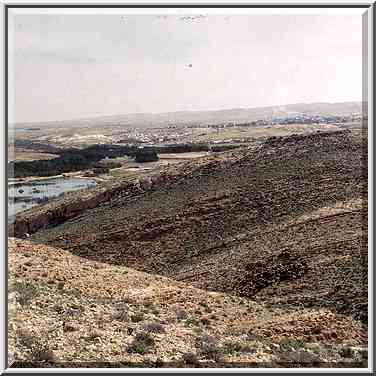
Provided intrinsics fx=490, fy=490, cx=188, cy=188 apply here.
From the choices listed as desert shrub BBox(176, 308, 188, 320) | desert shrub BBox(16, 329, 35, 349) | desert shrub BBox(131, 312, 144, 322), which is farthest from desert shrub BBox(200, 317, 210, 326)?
desert shrub BBox(16, 329, 35, 349)

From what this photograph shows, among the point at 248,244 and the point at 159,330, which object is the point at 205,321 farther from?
the point at 248,244

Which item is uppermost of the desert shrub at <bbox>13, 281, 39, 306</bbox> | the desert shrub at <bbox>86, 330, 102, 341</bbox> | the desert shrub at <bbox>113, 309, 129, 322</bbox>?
the desert shrub at <bbox>13, 281, 39, 306</bbox>

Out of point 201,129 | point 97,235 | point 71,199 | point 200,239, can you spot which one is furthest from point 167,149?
point 200,239

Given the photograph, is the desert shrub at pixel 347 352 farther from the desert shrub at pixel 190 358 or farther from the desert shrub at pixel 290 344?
the desert shrub at pixel 190 358

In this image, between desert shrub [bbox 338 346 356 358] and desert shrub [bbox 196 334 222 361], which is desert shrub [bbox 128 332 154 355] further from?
desert shrub [bbox 338 346 356 358]

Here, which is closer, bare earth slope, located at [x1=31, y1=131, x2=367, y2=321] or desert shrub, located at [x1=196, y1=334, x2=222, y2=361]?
desert shrub, located at [x1=196, y1=334, x2=222, y2=361]

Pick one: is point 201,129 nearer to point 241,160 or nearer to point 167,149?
point 167,149

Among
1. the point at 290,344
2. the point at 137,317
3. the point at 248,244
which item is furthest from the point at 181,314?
the point at 248,244
